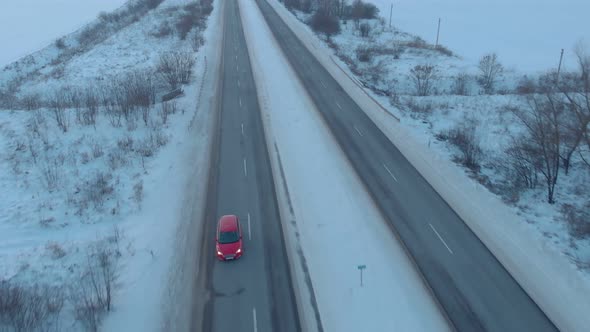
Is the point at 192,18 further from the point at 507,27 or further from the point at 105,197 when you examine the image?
the point at 105,197

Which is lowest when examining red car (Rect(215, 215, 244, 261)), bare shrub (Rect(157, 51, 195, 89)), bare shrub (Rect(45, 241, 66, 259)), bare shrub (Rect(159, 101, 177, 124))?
bare shrub (Rect(45, 241, 66, 259))

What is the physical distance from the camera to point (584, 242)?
20.1m

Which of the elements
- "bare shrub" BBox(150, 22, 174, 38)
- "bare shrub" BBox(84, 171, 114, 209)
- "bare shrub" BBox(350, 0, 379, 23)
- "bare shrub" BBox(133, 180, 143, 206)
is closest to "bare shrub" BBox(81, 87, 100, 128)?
"bare shrub" BBox(84, 171, 114, 209)

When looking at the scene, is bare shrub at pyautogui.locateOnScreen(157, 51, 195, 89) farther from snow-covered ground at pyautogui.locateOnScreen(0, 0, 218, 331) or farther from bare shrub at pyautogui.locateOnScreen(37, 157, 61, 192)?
bare shrub at pyautogui.locateOnScreen(37, 157, 61, 192)

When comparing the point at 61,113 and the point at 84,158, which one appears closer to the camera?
the point at 84,158

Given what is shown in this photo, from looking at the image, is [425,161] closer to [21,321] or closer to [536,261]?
[536,261]

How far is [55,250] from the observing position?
19531 millimetres

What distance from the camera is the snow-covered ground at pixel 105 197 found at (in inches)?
714

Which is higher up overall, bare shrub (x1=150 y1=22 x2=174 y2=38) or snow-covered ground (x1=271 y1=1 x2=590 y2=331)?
bare shrub (x1=150 y1=22 x2=174 y2=38)

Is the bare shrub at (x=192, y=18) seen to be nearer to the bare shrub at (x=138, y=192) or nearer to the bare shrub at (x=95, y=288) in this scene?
the bare shrub at (x=138, y=192)

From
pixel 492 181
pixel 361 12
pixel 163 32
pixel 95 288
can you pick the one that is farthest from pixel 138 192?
pixel 361 12

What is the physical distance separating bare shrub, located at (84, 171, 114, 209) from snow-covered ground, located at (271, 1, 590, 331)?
1855 centimetres

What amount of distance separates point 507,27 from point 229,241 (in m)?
79.0

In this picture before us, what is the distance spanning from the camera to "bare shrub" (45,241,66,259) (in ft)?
63.4
